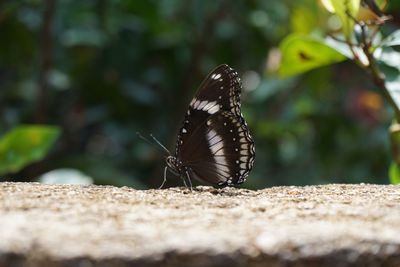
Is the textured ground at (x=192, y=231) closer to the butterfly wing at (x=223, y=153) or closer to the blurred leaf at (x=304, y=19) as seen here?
the butterfly wing at (x=223, y=153)

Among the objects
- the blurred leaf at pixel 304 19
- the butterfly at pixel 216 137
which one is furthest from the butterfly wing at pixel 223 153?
the blurred leaf at pixel 304 19

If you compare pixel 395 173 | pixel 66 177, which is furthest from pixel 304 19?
pixel 395 173

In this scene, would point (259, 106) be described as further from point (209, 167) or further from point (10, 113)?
point (209, 167)

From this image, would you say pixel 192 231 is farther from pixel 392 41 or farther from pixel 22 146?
pixel 22 146

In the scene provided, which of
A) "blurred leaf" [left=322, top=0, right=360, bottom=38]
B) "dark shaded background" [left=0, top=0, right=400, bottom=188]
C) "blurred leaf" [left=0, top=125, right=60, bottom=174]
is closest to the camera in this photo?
"blurred leaf" [left=322, top=0, right=360, bottom=38]

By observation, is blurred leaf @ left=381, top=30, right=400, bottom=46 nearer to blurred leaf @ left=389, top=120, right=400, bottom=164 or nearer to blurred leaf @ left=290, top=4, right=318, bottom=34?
blurred leaf @ left=389, top=120, right=400, bottom=164

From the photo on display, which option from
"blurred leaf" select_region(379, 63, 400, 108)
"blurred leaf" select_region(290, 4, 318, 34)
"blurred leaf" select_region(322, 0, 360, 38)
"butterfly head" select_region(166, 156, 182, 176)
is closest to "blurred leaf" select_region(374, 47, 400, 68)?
"blurred leaf" select_region(379, 63, 400, 108)
